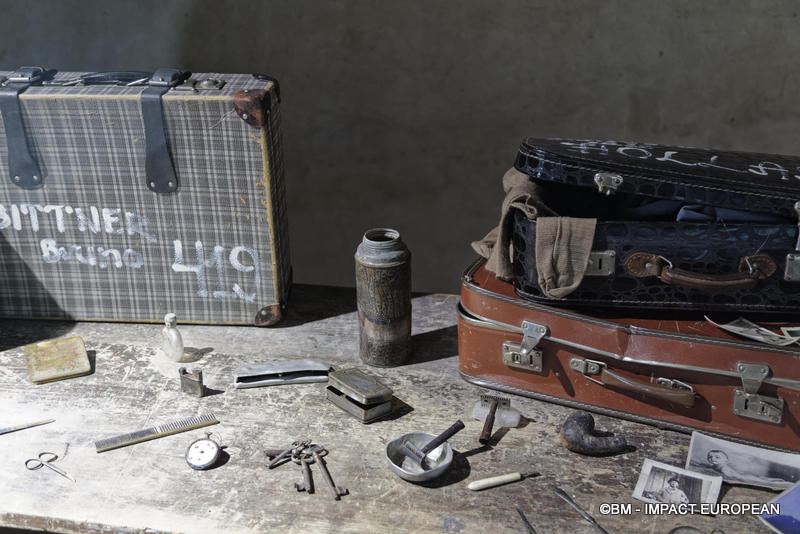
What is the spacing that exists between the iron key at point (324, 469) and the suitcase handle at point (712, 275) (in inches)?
36.1

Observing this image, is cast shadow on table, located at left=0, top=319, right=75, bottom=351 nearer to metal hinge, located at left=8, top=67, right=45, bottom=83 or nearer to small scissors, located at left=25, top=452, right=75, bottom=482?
small scissors, located at left=25, top=452, right=75, bottom=482

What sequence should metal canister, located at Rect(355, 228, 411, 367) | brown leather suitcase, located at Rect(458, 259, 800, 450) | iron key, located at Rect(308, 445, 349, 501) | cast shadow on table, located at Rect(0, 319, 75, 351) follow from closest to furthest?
iron key, located at Rect(308, 445, 349, 501) → brown leather suitcase, located at Rect(458, 259, 800, 450) → metal canister, located at Rect(355, 228, 411, 367) → cast shadow on table, located at Rect(0, 319, 75, 351)

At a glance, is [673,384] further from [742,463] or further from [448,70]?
[448,70]

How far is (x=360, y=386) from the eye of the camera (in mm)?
2014

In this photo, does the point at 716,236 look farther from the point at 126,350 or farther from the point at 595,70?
the point at 595,70

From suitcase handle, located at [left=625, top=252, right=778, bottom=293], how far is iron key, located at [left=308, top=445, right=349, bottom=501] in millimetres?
916

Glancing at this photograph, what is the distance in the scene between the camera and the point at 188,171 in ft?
7.47

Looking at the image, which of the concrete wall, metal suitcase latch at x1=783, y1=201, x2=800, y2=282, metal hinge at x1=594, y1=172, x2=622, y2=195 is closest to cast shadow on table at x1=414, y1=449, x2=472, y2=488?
metal hinge at x1=594, y1=172, x2=622, y2=195

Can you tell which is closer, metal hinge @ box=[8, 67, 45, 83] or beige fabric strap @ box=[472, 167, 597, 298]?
beige fabric strap @ box=[472, 167, 597, 298]

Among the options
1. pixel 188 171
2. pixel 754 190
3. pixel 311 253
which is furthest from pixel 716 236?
pixel 311 253

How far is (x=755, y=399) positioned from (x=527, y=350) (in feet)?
1.84

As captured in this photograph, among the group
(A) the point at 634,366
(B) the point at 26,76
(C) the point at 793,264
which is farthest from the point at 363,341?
(B) the point at 26,76

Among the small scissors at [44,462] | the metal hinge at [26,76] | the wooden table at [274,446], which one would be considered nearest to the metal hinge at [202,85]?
the metal hinge at [26,76]

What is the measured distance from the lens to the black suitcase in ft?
6.18
